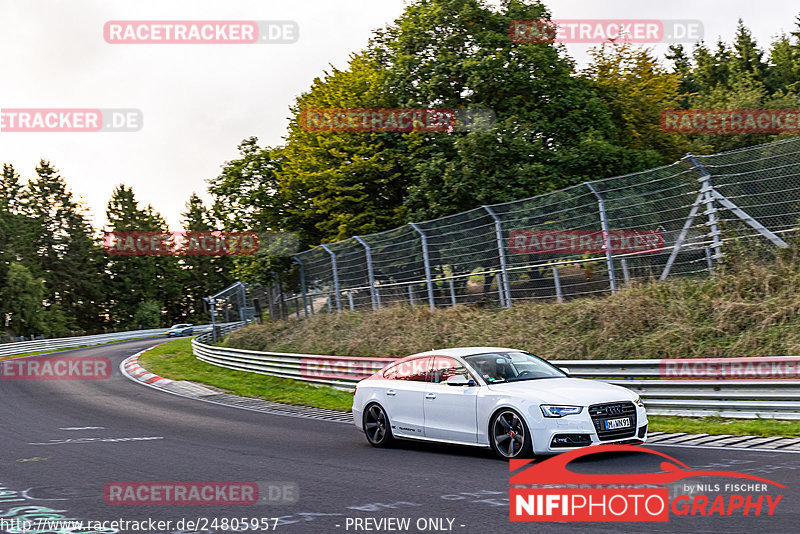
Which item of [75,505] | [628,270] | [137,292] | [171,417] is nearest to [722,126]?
[628,270]

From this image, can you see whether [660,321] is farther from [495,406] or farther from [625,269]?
[495,406]

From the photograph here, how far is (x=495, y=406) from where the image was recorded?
31.7 ft

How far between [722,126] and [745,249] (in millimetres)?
26877

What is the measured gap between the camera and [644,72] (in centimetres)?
3697

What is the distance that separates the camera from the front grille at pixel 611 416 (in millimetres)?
9070

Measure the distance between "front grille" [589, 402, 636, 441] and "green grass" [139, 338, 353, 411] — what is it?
843cm

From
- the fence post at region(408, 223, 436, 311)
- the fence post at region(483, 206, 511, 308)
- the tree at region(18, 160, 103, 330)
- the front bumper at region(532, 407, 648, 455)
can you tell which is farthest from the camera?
the tree at region(18, 160, 103, 330)

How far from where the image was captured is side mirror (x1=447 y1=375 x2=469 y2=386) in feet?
33.7

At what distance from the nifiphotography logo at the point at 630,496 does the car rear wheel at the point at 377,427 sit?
3.15 metres

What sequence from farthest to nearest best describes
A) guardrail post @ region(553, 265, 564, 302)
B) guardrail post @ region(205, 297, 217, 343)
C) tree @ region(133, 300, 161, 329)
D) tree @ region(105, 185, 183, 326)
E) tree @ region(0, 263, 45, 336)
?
tree @ region(105, 185, 183, 326)
tree @ region(133, 300, 161, 329)
tree @ region(0, 263, 45, 336)
guardrail post @ region(205, 297, 217, 343)
guardrail post @ region(553, 265, 564, 302)

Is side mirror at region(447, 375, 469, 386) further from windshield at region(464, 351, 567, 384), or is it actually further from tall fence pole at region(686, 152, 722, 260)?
tall fence pole at region(686, 152, 722, 260)

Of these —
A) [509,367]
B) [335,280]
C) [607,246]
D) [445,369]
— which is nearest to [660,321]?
[607,246]

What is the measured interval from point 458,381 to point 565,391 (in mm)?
1482

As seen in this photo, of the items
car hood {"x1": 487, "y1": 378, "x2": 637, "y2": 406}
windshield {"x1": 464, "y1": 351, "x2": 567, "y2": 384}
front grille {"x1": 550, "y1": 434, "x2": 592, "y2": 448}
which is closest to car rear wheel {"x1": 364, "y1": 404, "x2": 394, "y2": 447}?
windshield {"x1": 464, "y1": 351, "x2": 567, "y2": 384}
